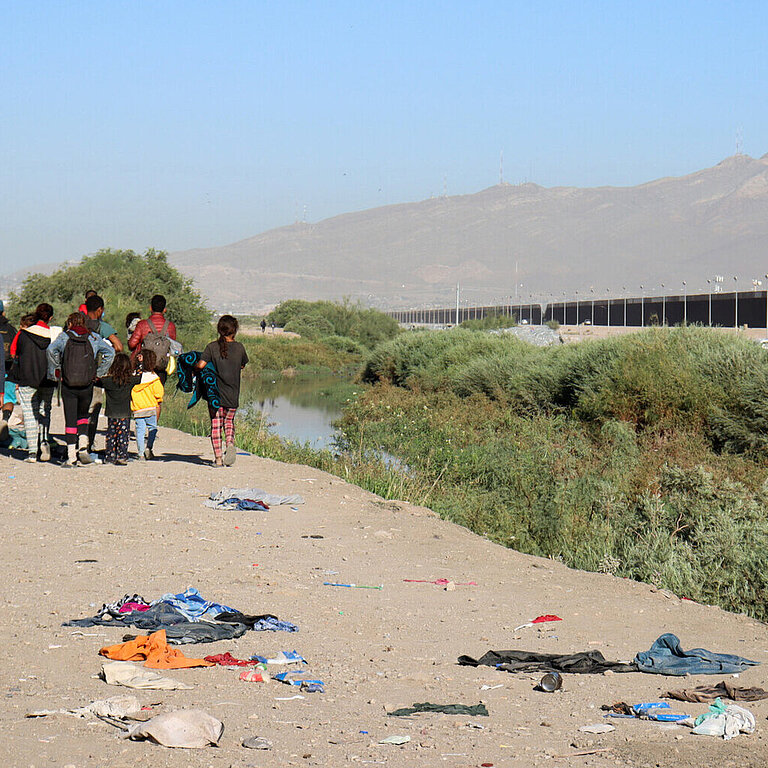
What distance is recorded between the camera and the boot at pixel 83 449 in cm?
1401

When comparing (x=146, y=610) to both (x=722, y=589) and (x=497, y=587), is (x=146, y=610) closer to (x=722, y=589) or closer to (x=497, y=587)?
(x=497, y=587)

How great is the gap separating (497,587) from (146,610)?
344cm

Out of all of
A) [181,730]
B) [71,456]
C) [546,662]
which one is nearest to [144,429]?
[71,456]

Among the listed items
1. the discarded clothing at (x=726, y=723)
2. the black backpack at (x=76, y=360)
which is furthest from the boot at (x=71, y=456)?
the discarded clothing at (x=726, y=723)

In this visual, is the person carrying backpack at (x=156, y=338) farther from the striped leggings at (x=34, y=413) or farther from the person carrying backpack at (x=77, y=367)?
the striped leggings at (x=34, y=413)

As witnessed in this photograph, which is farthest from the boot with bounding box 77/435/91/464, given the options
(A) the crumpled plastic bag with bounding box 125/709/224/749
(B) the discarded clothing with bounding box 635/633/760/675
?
(A) the crumpled plastic bag with bounding box 125/709/224/749

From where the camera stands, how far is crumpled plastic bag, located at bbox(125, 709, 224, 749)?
4.89m

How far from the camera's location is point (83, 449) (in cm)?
1409

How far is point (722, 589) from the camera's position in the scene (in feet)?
35.3

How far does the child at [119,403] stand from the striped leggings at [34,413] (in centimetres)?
79

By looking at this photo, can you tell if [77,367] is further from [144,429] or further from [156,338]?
[144,429]

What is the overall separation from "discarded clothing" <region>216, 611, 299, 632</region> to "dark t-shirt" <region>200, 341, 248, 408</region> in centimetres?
675

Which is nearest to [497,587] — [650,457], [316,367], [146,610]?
[146,610]

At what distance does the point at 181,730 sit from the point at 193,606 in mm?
Answer: 2717
